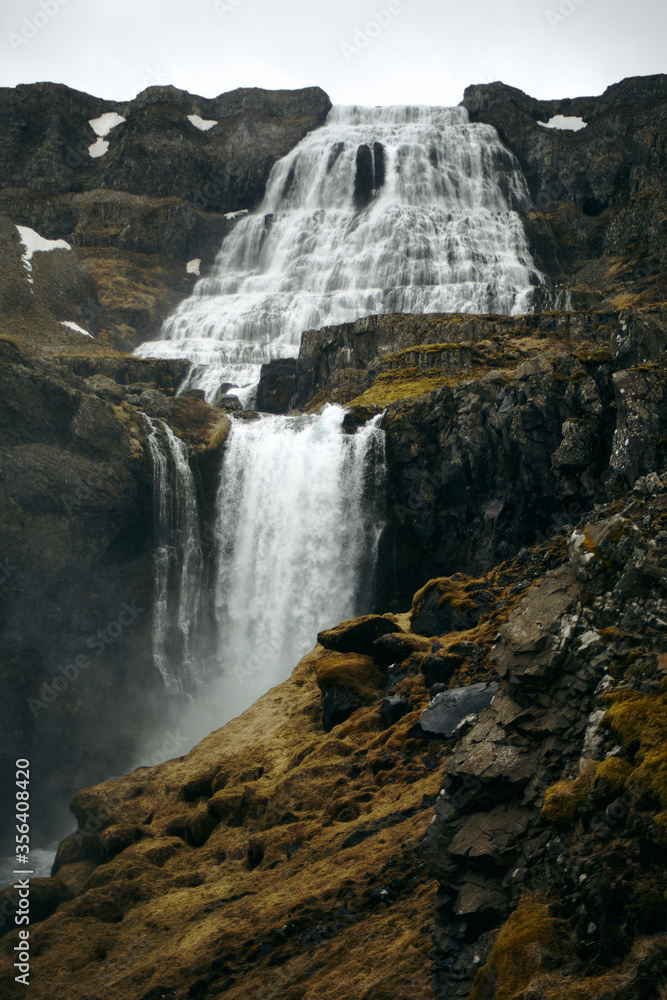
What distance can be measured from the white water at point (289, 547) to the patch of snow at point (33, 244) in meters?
55.4

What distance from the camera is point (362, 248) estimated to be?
244ft

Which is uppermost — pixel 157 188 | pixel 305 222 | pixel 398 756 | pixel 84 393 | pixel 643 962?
pixel 157 188

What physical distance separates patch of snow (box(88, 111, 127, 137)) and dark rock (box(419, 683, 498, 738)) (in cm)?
11821

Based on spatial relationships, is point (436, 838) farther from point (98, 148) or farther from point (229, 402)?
point (98, 148)

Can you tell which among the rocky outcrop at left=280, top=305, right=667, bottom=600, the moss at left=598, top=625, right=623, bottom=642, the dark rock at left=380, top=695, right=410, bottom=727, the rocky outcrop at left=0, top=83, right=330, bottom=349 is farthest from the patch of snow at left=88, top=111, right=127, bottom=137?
the moss at left=598, top=625, right=623, bottom=642

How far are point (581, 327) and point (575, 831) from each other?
44.7 m

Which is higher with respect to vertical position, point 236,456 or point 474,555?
point 236,456

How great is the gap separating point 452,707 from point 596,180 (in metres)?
87.2

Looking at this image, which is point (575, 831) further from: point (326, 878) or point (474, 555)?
point (474, 555)

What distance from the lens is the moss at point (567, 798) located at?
355 inches

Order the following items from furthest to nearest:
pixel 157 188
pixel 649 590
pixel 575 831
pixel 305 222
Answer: pixel 157 188, pixel 305 222, pixel 649 590, pixel 575 831

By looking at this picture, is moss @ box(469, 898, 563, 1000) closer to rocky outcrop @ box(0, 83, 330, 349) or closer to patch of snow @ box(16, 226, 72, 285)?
rocky outcrop @ box(0, 83, 330, 349)

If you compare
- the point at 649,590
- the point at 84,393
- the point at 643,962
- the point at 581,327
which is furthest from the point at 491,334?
the point at 643,962

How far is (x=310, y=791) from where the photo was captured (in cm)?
1858
